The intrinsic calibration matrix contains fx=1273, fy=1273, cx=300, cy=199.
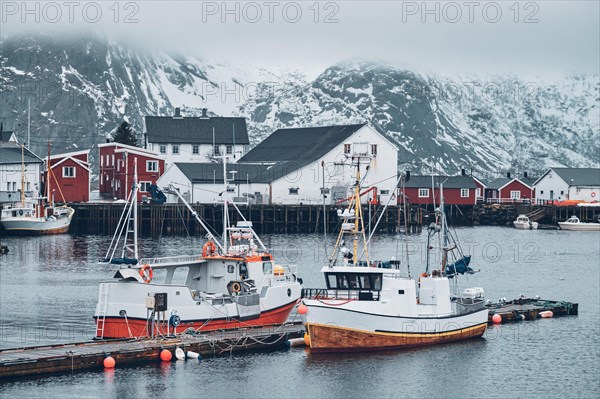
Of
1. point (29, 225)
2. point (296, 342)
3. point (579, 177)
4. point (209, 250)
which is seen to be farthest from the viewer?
point (579, 177)

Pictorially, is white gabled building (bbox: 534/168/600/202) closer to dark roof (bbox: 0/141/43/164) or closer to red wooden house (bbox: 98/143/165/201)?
red wooden house (bbox: 98/143/165/201)

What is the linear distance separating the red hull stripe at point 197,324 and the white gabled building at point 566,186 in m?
95.7

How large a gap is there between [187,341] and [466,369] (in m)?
9.50

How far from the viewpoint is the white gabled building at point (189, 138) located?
12444cm

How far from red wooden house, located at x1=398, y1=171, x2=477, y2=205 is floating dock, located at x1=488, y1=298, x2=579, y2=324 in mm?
67261

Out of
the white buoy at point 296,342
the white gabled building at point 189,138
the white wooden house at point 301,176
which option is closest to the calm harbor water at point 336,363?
the white buoy at point 296,342

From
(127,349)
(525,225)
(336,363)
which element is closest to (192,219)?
(525,225)

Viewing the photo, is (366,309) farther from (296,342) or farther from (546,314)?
(546,314)

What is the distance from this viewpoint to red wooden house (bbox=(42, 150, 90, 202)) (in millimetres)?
110750

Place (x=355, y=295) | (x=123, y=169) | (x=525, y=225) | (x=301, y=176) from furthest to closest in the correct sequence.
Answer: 1. (x=525, y=225)
2. (x=123, y=169)
3. (x=301, y=176)
4. (x=355, y=295)

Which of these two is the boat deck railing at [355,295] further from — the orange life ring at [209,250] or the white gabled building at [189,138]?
the white gabled building at [189,138]

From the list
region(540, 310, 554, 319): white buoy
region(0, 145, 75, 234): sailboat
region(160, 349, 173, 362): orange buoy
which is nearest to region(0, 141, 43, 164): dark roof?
region(0, 145, 75, 234): sailboat

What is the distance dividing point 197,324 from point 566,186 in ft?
330

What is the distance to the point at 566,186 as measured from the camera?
139875 millimetres
